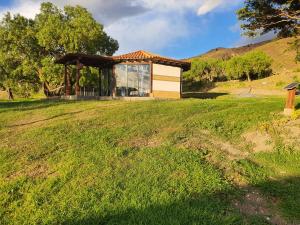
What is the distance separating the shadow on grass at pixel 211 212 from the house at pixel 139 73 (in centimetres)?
2064

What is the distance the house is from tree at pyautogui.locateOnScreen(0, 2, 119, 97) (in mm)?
6950

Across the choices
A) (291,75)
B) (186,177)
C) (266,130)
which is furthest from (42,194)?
(291,75)

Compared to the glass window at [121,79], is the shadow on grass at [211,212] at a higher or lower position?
lower

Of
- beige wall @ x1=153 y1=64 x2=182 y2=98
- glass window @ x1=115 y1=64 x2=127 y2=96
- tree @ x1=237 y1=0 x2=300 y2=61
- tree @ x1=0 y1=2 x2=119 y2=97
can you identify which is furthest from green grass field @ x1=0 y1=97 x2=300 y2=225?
tree @ x1=0 y1=2 x2=119 y2=97

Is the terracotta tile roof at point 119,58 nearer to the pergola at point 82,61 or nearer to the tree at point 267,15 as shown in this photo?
the pergola at point 82,61

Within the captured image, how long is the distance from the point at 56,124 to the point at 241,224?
8158mm

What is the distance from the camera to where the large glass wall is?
27.4 metres

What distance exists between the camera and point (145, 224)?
5797 millimetres

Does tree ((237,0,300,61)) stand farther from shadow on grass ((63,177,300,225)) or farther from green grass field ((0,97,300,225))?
shadow on grass ((63,177,300,225))

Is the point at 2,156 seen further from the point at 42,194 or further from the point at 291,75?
the point at 291,75

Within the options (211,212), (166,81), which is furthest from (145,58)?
(211,212)

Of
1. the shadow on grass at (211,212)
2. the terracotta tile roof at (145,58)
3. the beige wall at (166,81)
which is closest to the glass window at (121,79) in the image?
the terracotta tile roof at (145,58)

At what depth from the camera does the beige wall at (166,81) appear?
90.3 ft

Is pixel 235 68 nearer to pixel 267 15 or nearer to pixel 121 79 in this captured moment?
pixel 121 79
